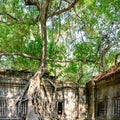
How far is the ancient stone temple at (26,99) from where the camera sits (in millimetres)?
9812

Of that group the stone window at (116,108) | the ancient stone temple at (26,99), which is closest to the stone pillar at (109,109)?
the stone window at (116,108)

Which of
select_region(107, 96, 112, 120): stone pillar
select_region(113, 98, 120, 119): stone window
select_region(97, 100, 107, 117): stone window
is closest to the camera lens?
select_region(113, 98, 120, 119): stone window

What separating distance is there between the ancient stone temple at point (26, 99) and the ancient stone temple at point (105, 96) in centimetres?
50

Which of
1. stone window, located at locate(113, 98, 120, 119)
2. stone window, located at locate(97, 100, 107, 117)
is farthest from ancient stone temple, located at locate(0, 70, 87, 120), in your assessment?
stone window, located at locate(113, 98, 120, 119)

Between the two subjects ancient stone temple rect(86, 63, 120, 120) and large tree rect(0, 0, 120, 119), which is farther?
large tree rect(0, 0, 120, 119)

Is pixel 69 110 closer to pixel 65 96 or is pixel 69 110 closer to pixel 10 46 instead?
pixel 65 96

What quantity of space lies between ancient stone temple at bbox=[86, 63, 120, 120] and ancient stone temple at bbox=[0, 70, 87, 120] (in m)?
0.50

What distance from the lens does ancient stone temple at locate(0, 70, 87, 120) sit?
32.2 feet

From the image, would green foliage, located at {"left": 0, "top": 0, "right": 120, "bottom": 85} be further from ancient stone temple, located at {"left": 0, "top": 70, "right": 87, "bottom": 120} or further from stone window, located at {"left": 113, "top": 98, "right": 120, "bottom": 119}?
stone window, located at {"left": 113, "top": 98, "right": 120, "bottom": 119}

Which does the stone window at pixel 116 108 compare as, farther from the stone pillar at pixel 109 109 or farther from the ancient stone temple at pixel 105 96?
the stone pillar at pixel 109 109

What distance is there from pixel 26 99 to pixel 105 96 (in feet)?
9.95

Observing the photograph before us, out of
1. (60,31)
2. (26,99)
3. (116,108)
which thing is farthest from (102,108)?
(60,31)

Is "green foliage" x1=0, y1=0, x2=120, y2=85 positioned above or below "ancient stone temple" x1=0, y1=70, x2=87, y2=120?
above

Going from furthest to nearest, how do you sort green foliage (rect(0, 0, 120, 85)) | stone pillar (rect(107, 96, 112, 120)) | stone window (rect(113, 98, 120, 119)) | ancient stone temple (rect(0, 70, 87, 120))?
green foliage (rect(0, 0, 120, 85)), ancient stone temple (rect(0, 70, 87, 120)), stone pillar (rect(107, 96, 112, 120)), stone window (rect(113, 98, 120, 119))
